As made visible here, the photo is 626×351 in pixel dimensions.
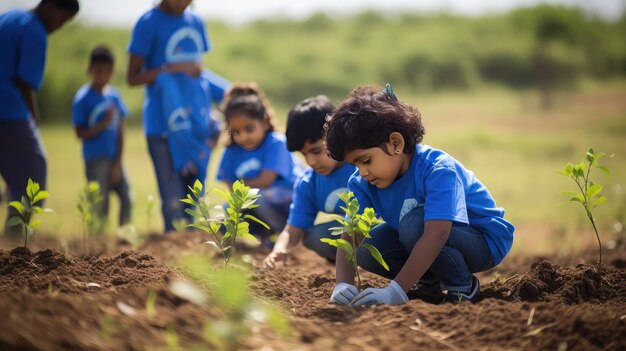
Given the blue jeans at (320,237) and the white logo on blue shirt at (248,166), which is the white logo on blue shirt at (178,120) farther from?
the blue jeans at (320,237)

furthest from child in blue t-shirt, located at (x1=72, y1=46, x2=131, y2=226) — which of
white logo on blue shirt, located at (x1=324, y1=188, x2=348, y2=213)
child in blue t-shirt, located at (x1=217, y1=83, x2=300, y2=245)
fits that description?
A: white logo on blue shirt, located at (x1=324, y1=188, x2=348, y2=213)

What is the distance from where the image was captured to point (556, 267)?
3.95 meters

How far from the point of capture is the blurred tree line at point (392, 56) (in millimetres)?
18094

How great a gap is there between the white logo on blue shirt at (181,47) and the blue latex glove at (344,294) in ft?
10.8

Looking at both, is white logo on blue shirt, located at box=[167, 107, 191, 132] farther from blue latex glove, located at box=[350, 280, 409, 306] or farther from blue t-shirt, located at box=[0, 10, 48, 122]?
blue latex glove, located at box=[350, 280, 409, 306]

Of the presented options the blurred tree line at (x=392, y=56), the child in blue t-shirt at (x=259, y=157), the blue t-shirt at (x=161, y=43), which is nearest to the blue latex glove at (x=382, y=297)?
the child in blue t-shirt at (x=259, y=157)

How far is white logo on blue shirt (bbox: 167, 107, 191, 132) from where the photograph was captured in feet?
20.2

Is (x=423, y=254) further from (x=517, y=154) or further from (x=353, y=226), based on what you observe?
(x=517, y=154)

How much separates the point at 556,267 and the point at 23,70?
385 centimetres

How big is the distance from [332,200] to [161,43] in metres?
2.36

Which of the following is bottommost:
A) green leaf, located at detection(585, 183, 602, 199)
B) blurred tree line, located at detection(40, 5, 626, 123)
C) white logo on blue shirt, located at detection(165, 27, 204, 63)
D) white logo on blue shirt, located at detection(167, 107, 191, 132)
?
green leaf, located at detection(585, 183, 602, 199)

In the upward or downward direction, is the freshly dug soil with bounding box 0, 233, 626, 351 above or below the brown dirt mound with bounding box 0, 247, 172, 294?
above

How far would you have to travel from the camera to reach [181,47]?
20.3 ft

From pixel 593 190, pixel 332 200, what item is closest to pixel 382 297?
pixel 593 190
